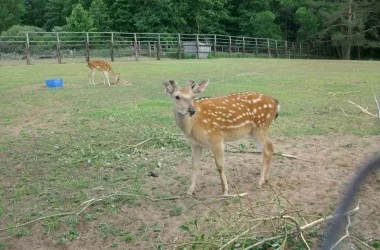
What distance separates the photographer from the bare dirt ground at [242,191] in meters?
4.49

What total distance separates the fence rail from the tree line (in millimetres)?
7416

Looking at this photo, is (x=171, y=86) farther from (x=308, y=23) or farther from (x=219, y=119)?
(x=308, y=23)

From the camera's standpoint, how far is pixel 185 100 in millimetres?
5238

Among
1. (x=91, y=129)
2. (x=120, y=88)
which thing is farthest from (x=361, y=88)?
(x=91, y=129)

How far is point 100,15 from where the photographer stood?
155 ft

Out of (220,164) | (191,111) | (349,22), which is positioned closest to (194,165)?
(220,164)

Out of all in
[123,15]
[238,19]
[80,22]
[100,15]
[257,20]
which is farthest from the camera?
[238,19]

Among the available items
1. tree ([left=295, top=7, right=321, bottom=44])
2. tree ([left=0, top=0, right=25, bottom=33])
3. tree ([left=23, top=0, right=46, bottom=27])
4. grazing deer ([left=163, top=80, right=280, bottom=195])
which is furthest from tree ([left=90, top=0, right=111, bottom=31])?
grazing deer ([left=163, top=80, right=280, bottom=195])


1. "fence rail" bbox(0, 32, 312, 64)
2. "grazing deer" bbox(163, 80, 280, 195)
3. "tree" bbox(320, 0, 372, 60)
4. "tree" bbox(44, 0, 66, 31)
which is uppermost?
"tree" bbox(44, 0, 66, 31)

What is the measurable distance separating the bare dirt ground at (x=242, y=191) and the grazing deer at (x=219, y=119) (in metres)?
0.31

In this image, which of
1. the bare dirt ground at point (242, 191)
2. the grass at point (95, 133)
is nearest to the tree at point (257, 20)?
the grass at point (95, 133)

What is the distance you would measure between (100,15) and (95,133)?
1617 inches

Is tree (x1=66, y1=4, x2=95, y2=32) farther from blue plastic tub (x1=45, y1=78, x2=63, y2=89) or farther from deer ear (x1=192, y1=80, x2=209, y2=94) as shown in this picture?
deer ear (x1=192, y1=80, x2=209, y2=94)

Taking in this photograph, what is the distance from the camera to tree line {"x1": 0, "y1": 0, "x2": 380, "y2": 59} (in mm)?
45156
